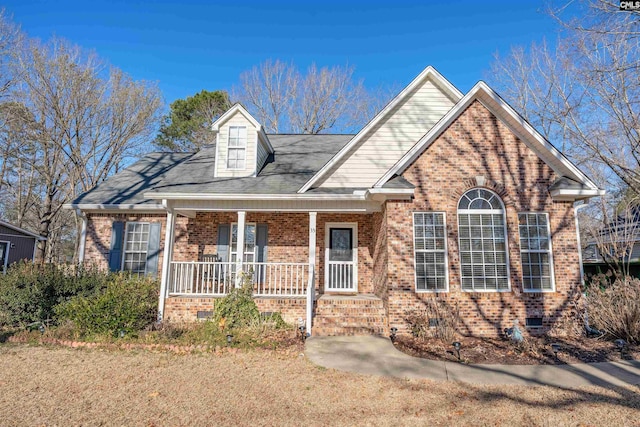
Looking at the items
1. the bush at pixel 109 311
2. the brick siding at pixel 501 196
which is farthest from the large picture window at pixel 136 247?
the brick siding at pixel 501 196

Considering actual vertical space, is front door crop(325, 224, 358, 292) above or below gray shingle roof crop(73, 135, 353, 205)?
below

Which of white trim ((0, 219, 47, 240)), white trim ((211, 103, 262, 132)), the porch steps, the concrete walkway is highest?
white trim ((211, 103, 262, 132))

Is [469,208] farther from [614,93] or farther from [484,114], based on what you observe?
[614,93]

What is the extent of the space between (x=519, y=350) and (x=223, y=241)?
859 cm

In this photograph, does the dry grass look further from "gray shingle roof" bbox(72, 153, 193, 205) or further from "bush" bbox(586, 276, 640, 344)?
"gray shingle roof" bbox(72, 153, 193, 205)

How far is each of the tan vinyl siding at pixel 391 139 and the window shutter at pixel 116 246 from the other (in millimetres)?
6868

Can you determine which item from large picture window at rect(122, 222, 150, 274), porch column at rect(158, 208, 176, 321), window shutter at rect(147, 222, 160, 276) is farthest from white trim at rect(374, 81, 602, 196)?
large picture window at rect(122, 222, 150, 274)

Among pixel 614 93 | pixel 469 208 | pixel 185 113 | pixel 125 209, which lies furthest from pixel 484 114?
pixel 185 113

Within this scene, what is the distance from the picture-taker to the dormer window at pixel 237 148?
36.2ft

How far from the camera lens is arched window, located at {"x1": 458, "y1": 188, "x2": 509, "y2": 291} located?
8.17 m

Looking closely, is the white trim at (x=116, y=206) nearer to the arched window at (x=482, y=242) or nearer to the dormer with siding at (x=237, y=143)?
the dormer with siding at (x=237, y=143)

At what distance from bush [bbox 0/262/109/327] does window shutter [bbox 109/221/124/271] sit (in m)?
1.82

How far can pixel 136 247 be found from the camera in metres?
11.3

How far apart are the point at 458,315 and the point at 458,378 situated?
9.18 feet
